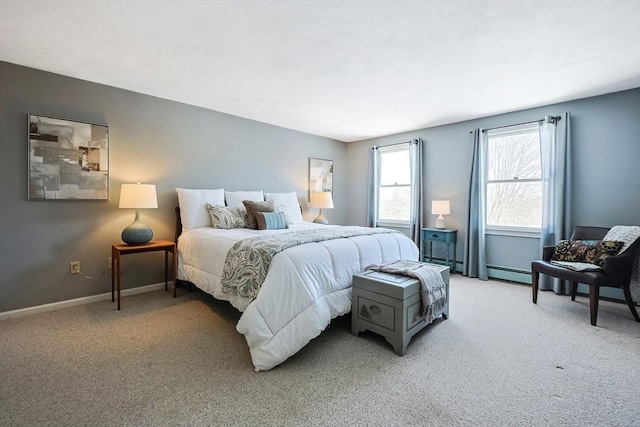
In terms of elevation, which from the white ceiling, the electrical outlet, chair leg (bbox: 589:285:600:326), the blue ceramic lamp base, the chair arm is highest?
the white ceiling

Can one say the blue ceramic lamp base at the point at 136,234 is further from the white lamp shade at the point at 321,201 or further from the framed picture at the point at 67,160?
the white lamp shade at the point at 321,201

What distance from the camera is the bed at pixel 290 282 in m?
1.91

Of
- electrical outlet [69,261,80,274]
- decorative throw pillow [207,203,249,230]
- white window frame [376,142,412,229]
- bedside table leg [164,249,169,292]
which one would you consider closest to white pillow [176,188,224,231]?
decorative throw pillow [207,203,249,230]

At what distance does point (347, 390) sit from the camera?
5.46 ft

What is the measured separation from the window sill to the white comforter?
2.24m

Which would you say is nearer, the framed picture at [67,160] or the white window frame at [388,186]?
the framed picture at [67,160]

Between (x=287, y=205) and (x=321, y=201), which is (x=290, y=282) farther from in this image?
(x=321, y=201)

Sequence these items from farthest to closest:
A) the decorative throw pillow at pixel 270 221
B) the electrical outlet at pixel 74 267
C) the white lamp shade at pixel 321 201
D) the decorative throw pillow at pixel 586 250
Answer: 1. the white lamp shade at pixel 321 201
2. the decorative throw pillow at pixel 270 221
3. the electrical outlet at pixel 74 267
4. the decorative throw pillow at pixel 586 250

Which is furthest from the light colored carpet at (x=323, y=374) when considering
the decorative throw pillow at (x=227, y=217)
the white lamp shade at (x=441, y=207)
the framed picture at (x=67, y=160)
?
the white lamp shade at (x=441, y=207)

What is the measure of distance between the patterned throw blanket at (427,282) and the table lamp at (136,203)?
95.0 inches

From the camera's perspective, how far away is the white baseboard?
268 cm

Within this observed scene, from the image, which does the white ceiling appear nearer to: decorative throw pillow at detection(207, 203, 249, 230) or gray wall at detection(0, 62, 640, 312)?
gray wall at detection(0, 62, 640, 312)

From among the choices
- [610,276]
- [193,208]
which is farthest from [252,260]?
[610,276]

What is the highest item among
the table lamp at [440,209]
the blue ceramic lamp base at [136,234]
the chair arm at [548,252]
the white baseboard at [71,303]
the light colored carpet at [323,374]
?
the table lamp at [440,209]
